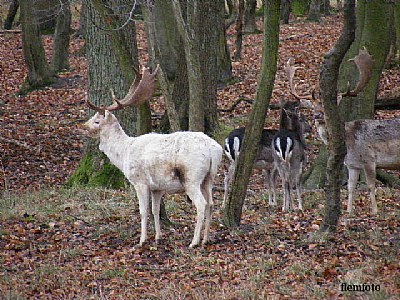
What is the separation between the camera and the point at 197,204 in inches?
352

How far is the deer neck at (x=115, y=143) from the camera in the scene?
987 centimetres

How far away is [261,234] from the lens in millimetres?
9320

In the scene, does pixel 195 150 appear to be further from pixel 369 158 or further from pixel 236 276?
pixel 369 158

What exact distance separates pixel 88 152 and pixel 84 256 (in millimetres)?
4667

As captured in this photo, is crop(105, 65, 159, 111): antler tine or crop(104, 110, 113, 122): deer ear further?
crop(104, 110, 113, 122): deer ear

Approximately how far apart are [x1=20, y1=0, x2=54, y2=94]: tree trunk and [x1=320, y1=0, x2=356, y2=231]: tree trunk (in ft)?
49.7

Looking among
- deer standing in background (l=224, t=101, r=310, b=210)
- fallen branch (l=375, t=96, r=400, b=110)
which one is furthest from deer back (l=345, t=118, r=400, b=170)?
fallen branch (l=375, t=96, r=400, b=110)

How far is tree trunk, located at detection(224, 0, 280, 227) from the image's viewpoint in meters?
9.16

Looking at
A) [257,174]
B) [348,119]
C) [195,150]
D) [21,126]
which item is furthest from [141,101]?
[21,126]

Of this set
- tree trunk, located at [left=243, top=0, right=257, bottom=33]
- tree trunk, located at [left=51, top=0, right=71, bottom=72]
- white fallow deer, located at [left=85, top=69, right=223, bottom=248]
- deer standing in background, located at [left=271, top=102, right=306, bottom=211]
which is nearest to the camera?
white fallow deer, located at [left=85, top=69, right=223, bottom=248]

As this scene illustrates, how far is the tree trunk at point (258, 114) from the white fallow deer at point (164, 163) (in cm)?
43

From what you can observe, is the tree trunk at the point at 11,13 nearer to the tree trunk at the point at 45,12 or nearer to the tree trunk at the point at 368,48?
the tree trunk at the point at 45,12

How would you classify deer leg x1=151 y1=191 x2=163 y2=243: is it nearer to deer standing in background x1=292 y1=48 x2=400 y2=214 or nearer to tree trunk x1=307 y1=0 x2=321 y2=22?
deer standing in background x1=292 y1=48 x2=400 y2=214

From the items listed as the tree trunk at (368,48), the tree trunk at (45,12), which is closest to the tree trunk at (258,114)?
the tree trunk at (368,48)
